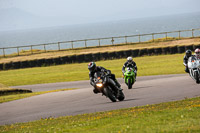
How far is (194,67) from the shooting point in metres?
A: 17.8

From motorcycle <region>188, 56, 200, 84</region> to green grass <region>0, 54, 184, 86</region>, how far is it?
9.05 m

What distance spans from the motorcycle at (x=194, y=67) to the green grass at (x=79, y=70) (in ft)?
29.7

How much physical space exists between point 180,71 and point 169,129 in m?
19.7

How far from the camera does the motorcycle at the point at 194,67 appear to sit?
1777 centimetres

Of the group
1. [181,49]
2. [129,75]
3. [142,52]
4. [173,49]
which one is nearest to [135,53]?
[142,52]

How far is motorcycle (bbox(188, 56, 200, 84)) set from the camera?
17.8 metres

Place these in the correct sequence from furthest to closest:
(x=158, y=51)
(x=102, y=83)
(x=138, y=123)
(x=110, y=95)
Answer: (x=158, y=51) → (x=110, y=95) → (x=102, y=83) → (x=138, y=123)

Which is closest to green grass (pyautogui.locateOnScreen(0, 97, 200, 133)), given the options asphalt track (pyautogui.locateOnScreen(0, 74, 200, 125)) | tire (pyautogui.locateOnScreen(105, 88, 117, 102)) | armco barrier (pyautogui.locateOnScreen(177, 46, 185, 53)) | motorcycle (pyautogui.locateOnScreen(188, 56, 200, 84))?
asphalt track (pyautogui.locateOnScreen(0, 74, 200, 125))

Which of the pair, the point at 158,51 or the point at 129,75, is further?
the point at 158,51

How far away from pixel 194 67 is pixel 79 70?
60.4ft

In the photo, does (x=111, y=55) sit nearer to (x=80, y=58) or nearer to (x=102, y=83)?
(x=80, y=58)

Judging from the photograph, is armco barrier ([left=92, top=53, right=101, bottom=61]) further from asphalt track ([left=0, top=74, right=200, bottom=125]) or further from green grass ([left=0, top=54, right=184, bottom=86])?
asphalt track ([left=0, top=74, right=200, bottom=125])

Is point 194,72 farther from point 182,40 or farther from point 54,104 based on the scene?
point 182,40

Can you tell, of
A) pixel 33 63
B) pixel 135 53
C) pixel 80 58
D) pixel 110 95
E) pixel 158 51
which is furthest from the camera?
pixel 33 63
